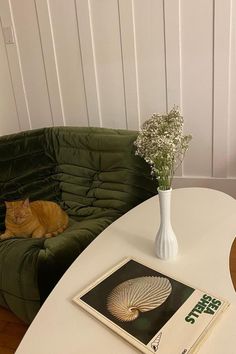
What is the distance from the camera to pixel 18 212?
163 cm

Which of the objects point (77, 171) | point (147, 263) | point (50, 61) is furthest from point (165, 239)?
point (50, 61)

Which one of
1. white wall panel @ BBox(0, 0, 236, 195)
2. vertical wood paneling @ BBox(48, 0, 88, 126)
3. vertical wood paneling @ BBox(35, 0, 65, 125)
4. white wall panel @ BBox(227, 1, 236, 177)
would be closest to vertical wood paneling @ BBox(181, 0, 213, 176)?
white wall panel @ BBox(0, 0, 236, 195)

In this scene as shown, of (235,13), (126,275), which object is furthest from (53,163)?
(235,13)

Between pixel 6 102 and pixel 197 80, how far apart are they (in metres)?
1.41

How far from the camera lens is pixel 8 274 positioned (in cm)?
137

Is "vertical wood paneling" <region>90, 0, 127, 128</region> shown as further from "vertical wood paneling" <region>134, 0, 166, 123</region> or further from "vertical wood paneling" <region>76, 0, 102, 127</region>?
"vertical wood paneling" <region>134, 0, 166, 123</region>

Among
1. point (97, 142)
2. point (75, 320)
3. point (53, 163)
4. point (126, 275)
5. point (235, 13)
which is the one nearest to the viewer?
point (75, 320)

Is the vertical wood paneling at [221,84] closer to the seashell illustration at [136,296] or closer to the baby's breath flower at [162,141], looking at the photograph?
the baby's breath flower at [162,141]

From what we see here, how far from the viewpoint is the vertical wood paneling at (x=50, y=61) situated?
1999mm

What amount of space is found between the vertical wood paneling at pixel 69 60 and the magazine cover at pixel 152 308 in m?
1.44

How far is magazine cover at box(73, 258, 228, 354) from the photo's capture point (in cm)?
77

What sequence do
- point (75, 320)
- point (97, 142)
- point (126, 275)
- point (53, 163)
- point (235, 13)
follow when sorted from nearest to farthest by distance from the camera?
point (75, 320), point (126, 275), point (235, 13), point (97, 142), point (53, 163)

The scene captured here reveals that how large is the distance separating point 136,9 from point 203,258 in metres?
1.49

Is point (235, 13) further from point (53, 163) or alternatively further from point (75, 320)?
point (75, 320)
